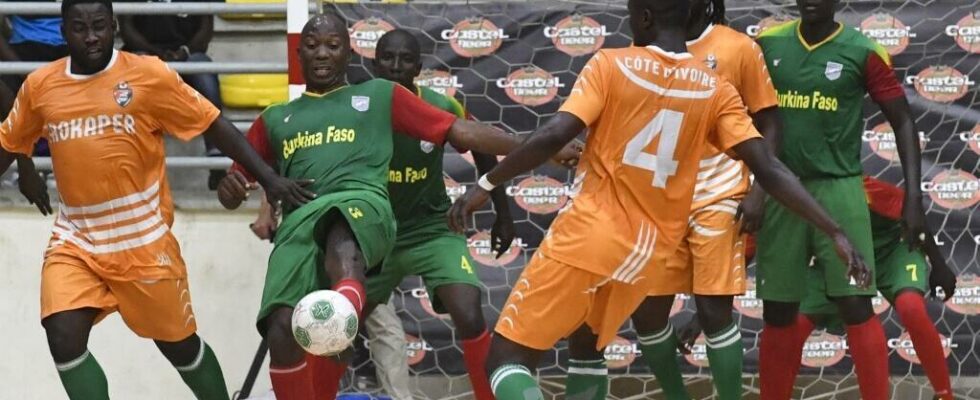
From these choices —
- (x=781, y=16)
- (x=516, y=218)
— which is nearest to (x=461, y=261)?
(x=516, y=218)

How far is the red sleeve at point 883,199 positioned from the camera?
757 cm

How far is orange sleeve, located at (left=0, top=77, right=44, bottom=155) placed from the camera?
6.62m

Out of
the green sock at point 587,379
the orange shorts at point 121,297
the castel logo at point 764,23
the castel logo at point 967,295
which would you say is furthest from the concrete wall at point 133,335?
the castel logo at point 967,295

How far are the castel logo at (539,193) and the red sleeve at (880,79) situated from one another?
212 centimetres

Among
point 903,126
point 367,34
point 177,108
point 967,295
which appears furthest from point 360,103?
point 967,295

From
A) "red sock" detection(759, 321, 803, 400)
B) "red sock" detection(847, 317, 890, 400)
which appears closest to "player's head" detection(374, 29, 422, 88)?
"red sock" detection(759, 321, 803, 400)

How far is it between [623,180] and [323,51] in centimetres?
170

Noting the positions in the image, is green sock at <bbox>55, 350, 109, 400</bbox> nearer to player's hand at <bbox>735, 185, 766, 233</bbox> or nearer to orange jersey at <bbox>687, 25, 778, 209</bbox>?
orange jersey at <bbox>687, 25, 778, 209</bbox>

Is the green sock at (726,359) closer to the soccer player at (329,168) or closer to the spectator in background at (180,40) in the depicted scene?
the soccer player at (329,168)

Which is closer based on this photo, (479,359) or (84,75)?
(84,75)

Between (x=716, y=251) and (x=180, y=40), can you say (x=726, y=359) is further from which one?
(x=180, y=40)

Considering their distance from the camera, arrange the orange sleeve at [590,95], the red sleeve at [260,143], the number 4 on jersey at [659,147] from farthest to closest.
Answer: the red sleeve at [260,143] < the number 4 on jersey at [659,147] < the orange sleeve at [590,95]

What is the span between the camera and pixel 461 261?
7.05 m

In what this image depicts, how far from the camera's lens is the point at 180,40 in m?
9.33
